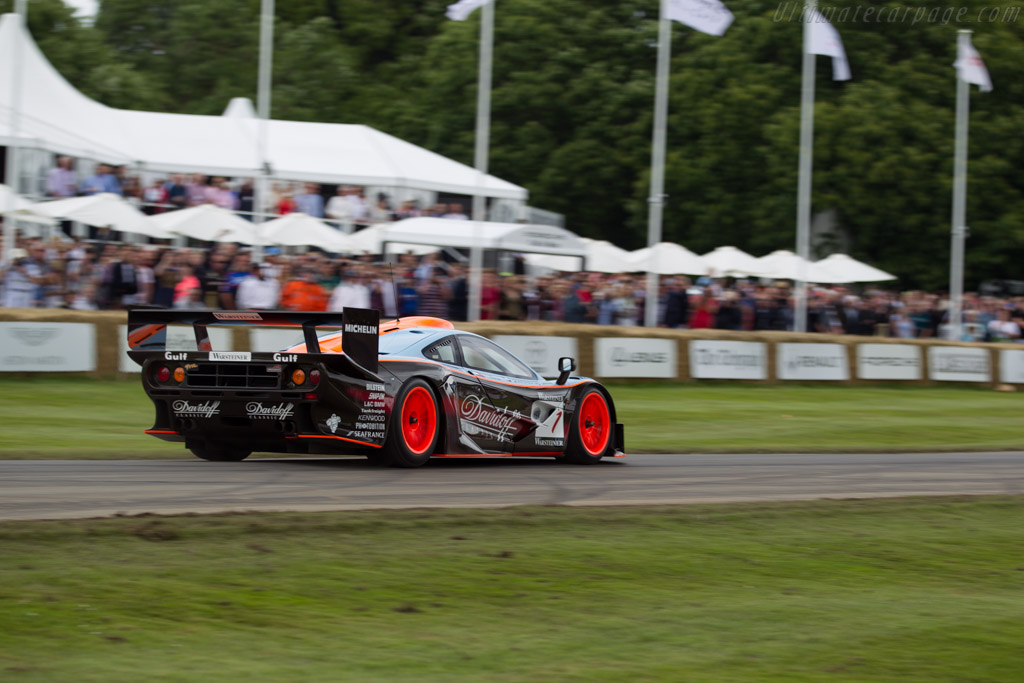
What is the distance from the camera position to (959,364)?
2872 cm

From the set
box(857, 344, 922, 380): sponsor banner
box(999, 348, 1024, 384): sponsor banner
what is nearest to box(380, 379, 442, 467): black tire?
box(857, 344, 922, 380): sponsor banner

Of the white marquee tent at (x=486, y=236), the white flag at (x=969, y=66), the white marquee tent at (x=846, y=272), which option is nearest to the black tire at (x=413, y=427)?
the white marquee tent at (x=486, y=236)

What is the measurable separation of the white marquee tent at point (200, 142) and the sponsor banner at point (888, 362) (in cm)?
882

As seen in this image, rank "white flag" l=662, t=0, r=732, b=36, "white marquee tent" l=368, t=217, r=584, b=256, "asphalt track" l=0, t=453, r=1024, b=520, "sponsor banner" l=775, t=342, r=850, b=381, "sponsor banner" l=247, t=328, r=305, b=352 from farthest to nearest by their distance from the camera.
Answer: "white flag" l=662, t=0, r=732, b=36 < "white marquee tent" l=368, t=217, r=584, b=256 < "sponsor banner" l=775, t=342, r=850, b=381 < "sponsor banner" l=247, t=328, r=305, b=352 < "asphalt track" l=0, t=453, r=1024, b=520

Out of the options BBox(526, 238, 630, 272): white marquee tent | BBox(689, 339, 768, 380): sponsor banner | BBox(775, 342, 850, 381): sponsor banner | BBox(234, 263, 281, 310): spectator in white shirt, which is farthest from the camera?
BBox(526, 238, 630, 272): white marquee tent

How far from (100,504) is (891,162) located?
38.6 m

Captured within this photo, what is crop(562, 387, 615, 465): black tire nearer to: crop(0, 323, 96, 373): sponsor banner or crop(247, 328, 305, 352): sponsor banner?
crop(247, 328, 305, 352): sponsor banner

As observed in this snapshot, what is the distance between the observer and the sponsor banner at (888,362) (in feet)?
89.2

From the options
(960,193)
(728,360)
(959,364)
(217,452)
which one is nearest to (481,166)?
(728,360)

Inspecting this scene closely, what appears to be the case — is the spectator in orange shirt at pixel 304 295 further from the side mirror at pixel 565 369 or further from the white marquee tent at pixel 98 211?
the side mirror at pixel 565 369

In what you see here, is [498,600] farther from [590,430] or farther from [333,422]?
[590,430]

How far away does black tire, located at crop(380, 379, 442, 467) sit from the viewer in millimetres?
10617

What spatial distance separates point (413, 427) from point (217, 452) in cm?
177

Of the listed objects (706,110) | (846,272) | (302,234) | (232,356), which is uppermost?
(706,110)
